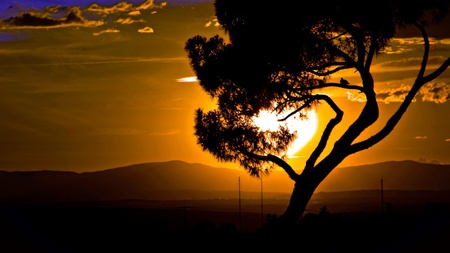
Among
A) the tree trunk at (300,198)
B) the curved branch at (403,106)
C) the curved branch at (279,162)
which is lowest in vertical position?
the tree trunk at (300,198)

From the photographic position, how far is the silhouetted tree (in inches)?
1036

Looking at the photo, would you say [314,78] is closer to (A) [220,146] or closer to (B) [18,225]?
(A) [220,146]

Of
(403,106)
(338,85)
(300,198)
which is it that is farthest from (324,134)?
(403,106)

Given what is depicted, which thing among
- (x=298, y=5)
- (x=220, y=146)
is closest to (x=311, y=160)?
(x=220, y=146)

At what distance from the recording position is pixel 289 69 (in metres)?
27.4

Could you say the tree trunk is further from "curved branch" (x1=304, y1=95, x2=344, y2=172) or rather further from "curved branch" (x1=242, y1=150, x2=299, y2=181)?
"curved branch" (x1=242, y1=150, x2=299, y2=181)

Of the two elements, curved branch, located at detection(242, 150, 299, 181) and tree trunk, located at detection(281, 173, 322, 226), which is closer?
tree trunk, located at detection(281, 173, 322, 226)

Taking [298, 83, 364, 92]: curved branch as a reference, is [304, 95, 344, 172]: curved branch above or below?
below


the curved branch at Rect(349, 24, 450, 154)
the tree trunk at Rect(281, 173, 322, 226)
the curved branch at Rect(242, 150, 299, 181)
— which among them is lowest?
the tree trunk at Rect(281, 173, 322, 226)

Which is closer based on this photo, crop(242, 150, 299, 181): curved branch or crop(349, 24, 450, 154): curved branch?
crop(349, 24, 450, 154): curved branch

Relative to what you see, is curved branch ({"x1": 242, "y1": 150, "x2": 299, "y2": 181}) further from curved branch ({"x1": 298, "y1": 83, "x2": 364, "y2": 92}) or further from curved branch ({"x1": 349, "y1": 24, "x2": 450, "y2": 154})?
curved branch ({"x1": 298, "y1": 83, "x2": 364, "y2": 92})

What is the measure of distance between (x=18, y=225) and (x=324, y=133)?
11.1 m

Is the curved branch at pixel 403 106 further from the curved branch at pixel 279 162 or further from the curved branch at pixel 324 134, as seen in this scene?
the curved branch at pixel 279 162

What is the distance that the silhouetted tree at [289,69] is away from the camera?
86.3 ft
